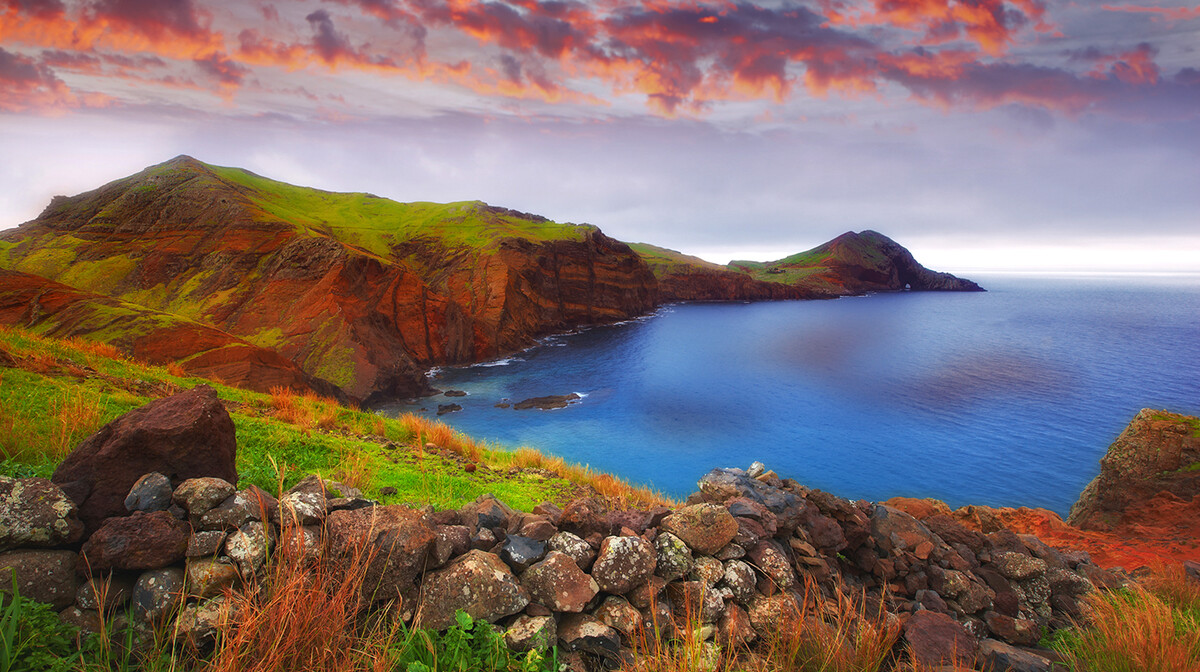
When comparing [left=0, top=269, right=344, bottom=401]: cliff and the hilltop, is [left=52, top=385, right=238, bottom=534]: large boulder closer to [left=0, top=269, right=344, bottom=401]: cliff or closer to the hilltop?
[left=0, top=269, right=344, bottom=401]: cliff

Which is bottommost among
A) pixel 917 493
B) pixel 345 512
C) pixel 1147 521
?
pixel 917 493

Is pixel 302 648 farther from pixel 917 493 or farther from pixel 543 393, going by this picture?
pixel 543 393

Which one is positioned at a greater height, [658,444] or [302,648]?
[302,648]

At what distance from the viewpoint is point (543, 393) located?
4241 cm

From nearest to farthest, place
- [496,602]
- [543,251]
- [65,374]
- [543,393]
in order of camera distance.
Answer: [496,602] → [65,374] → [543,393] → [543,251]

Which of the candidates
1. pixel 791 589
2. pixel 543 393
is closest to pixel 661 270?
pixel 543 393

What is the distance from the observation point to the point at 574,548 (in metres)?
4.50

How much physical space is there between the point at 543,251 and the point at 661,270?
69.6m

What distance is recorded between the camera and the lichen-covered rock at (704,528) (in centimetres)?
504

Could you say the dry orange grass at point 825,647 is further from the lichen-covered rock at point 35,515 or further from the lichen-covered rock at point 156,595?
the lichen-covered rock at point 35,515

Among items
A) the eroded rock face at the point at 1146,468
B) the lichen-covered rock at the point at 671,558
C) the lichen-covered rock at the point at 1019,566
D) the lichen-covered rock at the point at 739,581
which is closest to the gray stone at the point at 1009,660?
the lichen-covered rock at the point at 739,581

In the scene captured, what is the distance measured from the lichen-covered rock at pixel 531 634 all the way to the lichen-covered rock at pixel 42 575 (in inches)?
117

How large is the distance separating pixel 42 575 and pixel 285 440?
19.4 ft

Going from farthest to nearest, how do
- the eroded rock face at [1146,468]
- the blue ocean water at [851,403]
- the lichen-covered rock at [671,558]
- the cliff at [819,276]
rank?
the cliff at [819,276]
the blue ocean water at [851,403]
the eroded rock face at [1146,468]
the lichen-covered rock at [671,558]
